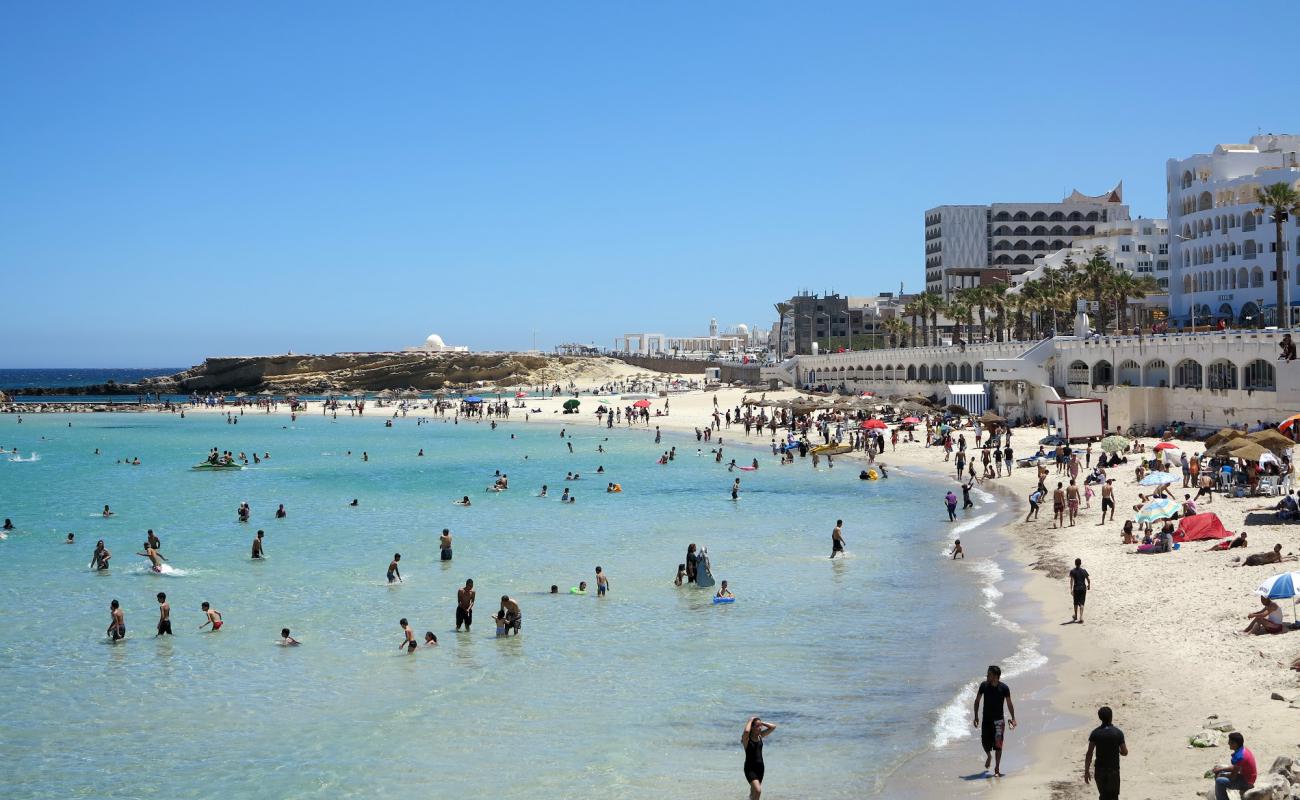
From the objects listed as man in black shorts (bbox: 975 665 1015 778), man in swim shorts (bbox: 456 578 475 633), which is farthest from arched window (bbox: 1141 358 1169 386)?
man in black shorts (bbox: 975 665 1015 778)

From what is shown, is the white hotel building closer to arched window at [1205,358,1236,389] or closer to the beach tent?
arched window at [1205,358,1236,389]

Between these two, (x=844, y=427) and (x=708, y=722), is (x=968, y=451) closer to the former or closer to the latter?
(x=844, y=427)

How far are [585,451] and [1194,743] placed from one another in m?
53.7

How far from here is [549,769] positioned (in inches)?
551

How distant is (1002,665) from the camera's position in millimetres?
17500

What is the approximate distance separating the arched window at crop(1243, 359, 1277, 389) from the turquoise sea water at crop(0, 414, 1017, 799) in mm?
13141

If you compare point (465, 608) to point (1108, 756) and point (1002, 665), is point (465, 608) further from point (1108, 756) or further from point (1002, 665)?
point (1108, 756)

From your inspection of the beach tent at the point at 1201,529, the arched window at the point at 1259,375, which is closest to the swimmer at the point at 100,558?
the beach tent at the point at 1201,529

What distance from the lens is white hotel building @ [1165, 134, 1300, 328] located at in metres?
64.3

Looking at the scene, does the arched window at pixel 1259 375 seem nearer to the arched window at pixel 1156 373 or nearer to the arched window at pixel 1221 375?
the arched window at pixel 1221 375

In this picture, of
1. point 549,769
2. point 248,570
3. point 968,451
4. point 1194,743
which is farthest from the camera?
point 968,451

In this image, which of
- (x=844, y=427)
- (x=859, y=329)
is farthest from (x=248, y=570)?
(x=859, y=329)

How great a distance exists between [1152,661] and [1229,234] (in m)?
59.7

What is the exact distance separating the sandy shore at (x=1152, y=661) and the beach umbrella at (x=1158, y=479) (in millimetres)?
3112
